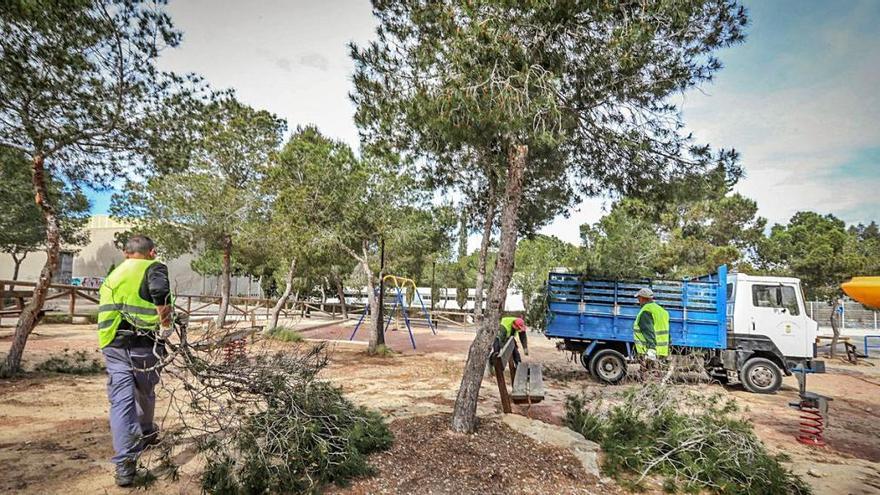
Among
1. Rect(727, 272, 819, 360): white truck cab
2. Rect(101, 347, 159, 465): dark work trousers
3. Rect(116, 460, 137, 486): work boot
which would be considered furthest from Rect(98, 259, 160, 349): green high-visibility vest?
Rect(727, 272, 819, 360): white truck cab

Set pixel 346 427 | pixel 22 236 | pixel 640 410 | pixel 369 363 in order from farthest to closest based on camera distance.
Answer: pixel 22 236, pixel 369 363, pixel 640 410, pixel 346 427

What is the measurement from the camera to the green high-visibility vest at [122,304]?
3574 mm

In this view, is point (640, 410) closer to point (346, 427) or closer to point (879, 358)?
point (346, 427)

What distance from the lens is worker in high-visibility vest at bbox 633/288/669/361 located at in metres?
6.13

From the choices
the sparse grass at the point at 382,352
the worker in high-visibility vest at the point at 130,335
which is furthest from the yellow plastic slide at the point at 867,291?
the sparse grass at the point at 382,352

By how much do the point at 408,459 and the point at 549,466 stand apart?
121cm

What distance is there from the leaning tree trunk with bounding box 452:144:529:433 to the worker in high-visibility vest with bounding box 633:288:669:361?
8.66ft

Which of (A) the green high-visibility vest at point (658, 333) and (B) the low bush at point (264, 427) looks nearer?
(B) the low bush at point (264, 427)

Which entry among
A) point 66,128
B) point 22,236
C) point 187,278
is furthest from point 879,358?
point 187,278

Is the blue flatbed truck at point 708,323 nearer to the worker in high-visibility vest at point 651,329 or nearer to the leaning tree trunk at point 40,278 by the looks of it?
the worker in high-visibility vest at point 651,329

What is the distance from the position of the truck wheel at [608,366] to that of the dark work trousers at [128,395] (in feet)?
25.7

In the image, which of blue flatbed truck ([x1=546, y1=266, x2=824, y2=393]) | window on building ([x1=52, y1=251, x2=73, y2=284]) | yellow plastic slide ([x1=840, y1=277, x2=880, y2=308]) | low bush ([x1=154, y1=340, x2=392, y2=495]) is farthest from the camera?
window on building ([x1=52, y1=251, x2=73, y2=284])

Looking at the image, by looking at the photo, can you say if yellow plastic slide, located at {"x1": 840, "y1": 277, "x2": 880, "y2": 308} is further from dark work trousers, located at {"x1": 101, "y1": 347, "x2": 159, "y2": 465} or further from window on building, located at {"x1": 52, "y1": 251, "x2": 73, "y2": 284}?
window on building, located at {"x1": 52, "y1": 251, "x2": 73, "y2": 284}

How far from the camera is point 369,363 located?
10.6m
